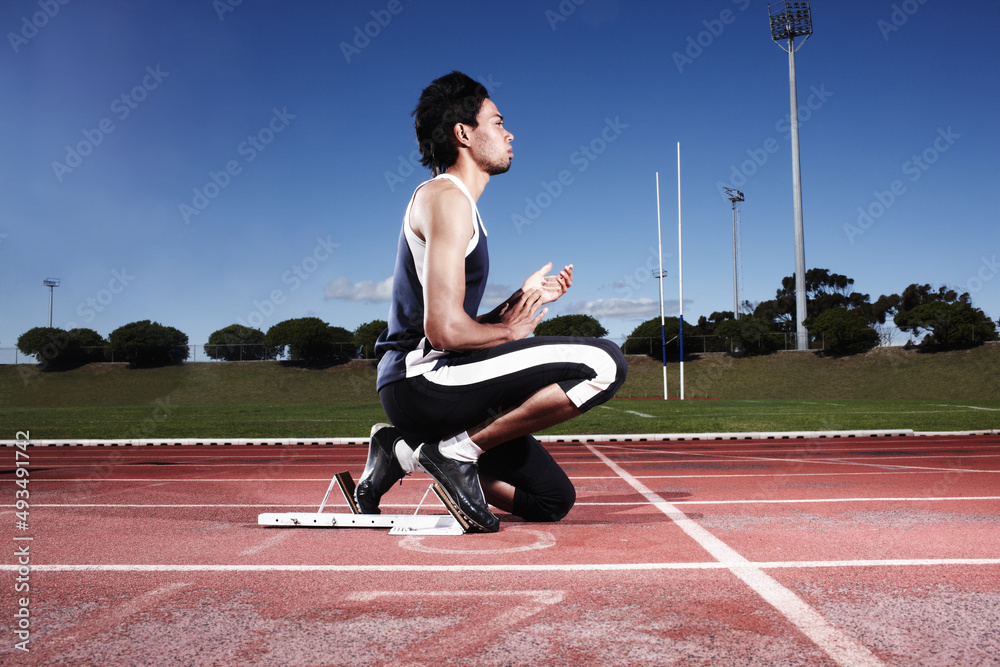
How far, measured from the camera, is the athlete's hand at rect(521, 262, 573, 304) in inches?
134

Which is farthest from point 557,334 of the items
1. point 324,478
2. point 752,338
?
point 324,478

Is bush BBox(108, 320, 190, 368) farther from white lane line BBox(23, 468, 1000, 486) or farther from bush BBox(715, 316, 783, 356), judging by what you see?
white lane line BBox(23, 468, 1000, 486)

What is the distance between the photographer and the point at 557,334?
43.1 metres

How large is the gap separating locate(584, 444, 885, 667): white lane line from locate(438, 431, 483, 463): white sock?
3.93 ft

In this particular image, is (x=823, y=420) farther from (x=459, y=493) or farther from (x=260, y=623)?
(x=260, y=623)

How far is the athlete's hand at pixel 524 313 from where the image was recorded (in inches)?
132

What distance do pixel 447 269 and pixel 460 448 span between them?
91 cm

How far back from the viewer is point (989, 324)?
44250 millimetres

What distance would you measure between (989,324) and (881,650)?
51928 mm

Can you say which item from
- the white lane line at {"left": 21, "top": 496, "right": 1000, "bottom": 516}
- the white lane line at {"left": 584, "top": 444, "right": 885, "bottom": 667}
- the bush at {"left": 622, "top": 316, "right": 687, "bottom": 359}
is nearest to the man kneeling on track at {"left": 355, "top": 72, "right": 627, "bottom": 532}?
the white lane line at {"left": 584, "top": 444, "right": 885, "bottom": 667}

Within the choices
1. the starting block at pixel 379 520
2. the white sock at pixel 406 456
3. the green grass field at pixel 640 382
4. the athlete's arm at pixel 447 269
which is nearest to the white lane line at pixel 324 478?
the starting block at pixel 379 520

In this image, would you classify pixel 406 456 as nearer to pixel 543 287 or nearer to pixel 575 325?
pixel 543 287

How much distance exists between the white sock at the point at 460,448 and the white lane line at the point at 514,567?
0.58 meters

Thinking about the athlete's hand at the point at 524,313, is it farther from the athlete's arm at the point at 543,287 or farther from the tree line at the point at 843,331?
the tree line at the point at 843,331
